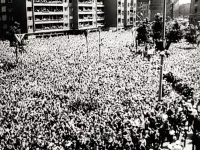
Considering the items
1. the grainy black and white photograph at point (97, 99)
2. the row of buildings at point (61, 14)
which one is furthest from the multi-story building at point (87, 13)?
the grainy black and white photograph at point (97, 99)

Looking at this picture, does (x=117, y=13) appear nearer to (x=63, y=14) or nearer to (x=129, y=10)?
(x=129, y=10)

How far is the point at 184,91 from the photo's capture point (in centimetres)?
2070

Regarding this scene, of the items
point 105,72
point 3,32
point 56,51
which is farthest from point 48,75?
point 3,32

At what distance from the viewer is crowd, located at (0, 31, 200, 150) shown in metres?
12.5

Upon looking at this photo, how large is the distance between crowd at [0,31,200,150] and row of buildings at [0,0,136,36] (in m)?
23.6

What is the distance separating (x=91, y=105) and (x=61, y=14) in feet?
173

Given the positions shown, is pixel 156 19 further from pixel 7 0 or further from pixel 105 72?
pixel 7 0

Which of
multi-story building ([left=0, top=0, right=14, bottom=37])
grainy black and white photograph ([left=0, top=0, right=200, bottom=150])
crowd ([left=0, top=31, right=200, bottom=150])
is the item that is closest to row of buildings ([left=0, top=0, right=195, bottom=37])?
multi-story building ([left=0, top=0, right=14, bottom=37])

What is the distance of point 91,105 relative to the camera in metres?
19.6

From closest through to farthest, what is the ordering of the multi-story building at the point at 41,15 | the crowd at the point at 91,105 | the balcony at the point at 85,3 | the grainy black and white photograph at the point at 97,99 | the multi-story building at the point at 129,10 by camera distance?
the crowd at the point at 91,105 → the grainy black and white photograph at the point at 97,99 → the multi-story building at the point at 41,15 → the balcony at the point at 85,3 → the multi-story building at the point at 129,10

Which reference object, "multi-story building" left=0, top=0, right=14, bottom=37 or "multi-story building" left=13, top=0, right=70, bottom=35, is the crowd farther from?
"multi-story building" left=0, top=0, right=14, bottom=37

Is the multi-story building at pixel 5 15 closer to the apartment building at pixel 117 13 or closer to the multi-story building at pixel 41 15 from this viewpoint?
the multi-story building at pixel 41 15

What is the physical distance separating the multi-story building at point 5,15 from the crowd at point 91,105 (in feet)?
88.3

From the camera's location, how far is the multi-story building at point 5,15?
61625 millimetres
